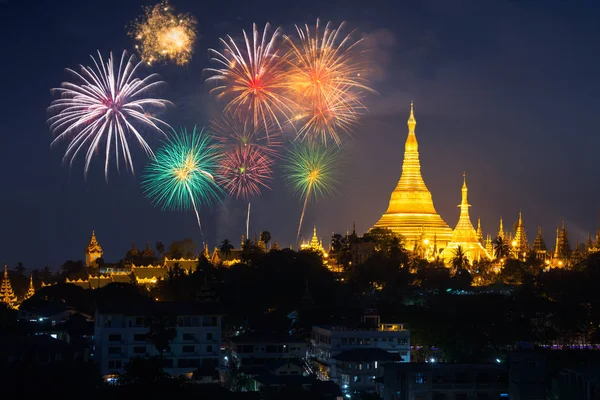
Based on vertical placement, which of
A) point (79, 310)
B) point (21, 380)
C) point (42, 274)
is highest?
point (42, 274)

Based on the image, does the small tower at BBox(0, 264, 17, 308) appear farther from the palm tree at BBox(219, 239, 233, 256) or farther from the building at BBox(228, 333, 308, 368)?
the building at BBox(228, 333, 308, 368)

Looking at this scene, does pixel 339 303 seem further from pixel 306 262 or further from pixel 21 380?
pixel 21 380

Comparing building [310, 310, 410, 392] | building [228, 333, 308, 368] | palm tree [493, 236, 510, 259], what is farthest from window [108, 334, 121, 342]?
palm tree [493, 236, 510, 259]

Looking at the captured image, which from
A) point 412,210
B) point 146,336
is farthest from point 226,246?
point 146,336

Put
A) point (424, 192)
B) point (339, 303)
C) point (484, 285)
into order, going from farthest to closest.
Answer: point (424, 192), point (484, 285), point (339, 303)

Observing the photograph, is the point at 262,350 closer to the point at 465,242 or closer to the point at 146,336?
the point at 146,336

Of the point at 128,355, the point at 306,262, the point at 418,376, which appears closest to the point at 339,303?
the point at 306,262
